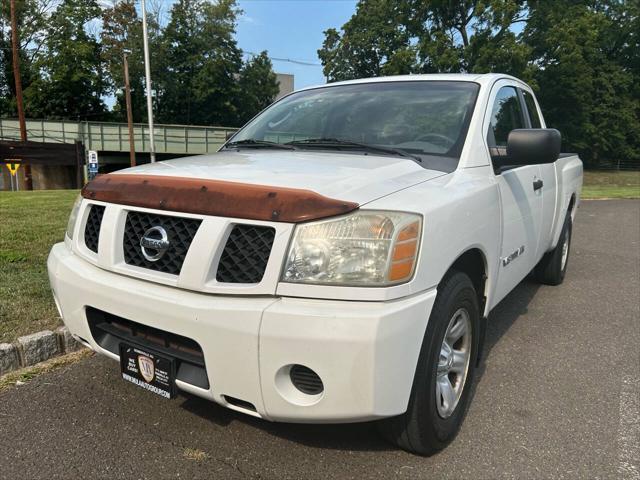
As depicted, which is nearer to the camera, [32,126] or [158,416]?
[158,416]

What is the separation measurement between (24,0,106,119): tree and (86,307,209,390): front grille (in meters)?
45.9

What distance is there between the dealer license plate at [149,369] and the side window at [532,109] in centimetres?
358

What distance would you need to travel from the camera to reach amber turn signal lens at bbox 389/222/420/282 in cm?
183

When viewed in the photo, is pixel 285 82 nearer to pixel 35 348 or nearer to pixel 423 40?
pixel 423 40

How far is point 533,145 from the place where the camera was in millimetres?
2699

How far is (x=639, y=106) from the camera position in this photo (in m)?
40.0

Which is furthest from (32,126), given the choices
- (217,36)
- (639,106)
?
(639,106)

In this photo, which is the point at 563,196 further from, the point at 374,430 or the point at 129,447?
the point at 129,447

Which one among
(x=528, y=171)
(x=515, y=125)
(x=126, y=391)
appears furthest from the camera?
(x=515, y=125)

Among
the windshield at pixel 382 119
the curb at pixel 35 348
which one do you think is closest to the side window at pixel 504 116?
the windshield at pixel 382 119

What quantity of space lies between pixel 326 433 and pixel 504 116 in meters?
2.43

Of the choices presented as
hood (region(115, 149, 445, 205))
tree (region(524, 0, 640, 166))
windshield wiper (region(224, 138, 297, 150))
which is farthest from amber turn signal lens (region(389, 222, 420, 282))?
tree (region(524, 0, 640, 166))

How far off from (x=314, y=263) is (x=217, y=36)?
2047 inches

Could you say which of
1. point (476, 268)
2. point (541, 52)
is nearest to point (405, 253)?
point (476, 268)
